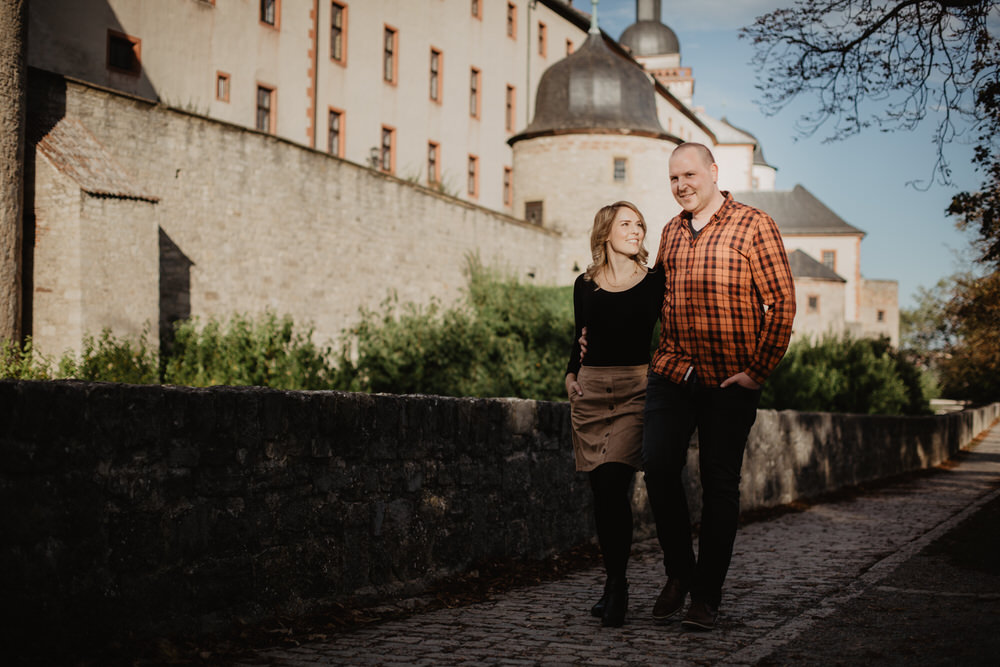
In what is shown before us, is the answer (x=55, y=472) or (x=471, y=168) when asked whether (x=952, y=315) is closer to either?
(x=471, y=168)

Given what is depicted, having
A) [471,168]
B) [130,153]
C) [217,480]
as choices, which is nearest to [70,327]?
[130,153]

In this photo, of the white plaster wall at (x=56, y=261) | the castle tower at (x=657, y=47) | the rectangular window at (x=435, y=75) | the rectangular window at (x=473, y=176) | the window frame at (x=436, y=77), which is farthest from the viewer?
the castle tower at (x=657, y=47)

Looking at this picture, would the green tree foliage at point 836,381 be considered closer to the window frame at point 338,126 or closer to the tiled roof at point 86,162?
the tiled roof at point 86,162

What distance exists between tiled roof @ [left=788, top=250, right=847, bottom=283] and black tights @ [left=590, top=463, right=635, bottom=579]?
6758 cm

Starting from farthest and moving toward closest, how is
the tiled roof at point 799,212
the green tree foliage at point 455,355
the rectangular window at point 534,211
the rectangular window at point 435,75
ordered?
the tiled roof at point 799,212 → the rectangular window at point 435,75 → the rectangular window at point 534,211 → the green tree foliage at point 455,355

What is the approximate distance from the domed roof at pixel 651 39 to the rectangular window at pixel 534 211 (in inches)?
2101

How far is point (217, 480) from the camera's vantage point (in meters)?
4.41

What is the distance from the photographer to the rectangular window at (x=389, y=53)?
37.3 metres

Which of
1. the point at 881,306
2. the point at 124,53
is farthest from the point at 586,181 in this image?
the point at 881,306

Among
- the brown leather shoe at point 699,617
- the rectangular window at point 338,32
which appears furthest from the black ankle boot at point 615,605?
the rectangular window at point 338,32

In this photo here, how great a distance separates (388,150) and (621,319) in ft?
110

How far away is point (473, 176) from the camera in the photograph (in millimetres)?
42625

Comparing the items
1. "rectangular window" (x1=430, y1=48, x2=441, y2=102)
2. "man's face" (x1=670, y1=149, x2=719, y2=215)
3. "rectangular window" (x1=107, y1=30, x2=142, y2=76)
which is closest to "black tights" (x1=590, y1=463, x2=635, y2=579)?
"man's face" (x1=670, y1=149, x2=719, y2=215)

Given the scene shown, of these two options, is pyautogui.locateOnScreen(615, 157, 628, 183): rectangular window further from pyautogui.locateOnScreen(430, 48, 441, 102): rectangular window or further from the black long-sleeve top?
the black long-sleeve top
